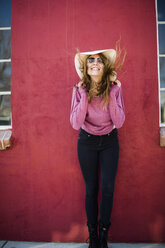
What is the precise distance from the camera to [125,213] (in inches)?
108

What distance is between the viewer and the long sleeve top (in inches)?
87.7

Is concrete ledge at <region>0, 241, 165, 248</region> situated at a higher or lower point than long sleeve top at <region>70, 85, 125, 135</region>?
lower

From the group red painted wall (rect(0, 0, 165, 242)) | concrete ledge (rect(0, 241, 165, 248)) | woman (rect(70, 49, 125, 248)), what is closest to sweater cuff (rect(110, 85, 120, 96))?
woman (rect(70, 49, 125, 248))

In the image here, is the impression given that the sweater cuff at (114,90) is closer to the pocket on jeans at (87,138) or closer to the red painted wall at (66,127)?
the red painted wall at (66,127)

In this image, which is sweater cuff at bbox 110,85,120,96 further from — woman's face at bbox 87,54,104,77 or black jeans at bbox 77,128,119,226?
black jeans at bbox 77,128,119,226

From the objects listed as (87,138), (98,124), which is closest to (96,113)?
(98,124)

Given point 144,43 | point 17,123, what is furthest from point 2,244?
point 144,43

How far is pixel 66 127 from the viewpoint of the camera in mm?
2756

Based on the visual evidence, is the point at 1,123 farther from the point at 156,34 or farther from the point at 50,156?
the point at 156,34

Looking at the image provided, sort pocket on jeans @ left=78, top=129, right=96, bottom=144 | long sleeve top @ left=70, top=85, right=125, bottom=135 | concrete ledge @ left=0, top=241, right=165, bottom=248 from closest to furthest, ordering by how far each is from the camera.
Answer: long sleeve top @ left=70, top=85, right=125, bottom=135 < pocket on jeans @ left=78, top=129, right=96, bottom=144 < concrete ledge @ left=0, top=241, right=165, bottom=248

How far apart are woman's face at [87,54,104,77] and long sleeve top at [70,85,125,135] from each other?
0.21 m

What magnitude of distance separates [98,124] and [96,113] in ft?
0.43

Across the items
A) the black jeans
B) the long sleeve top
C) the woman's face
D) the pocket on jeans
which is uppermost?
the woman's face

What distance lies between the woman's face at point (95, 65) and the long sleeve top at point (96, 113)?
21cm
